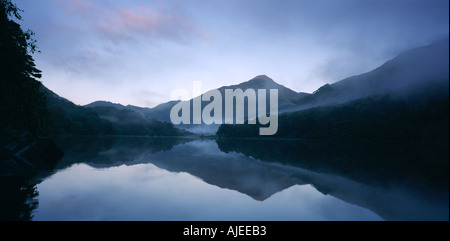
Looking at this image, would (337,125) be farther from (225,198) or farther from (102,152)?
(225,198)

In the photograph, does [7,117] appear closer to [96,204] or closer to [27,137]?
[27,137]

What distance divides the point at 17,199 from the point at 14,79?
11.8m

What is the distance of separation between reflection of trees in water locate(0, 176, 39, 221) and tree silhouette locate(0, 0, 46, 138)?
19.0ft

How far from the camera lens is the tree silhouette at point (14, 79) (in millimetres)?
13578

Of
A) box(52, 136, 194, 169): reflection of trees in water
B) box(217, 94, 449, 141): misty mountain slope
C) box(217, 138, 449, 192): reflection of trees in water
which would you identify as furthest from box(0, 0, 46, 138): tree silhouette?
box(217, 94, 449, 141): misty mountain slope

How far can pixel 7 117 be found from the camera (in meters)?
13.7

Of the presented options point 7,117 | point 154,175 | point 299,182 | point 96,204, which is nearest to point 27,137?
point 7,117

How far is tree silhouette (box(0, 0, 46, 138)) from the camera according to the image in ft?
44.5

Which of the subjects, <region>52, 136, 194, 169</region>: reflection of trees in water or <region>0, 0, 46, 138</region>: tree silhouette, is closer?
<region>0, 0, 46, 138</region>: tree silhouette

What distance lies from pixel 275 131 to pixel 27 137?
147290mm

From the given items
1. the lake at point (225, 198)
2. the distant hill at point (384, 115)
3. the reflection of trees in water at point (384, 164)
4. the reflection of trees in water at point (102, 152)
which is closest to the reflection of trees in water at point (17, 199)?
the lake at point (225, 198)

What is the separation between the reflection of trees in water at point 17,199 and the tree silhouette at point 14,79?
580 cm

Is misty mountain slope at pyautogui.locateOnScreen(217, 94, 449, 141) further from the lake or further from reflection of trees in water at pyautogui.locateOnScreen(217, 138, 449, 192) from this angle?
the lake

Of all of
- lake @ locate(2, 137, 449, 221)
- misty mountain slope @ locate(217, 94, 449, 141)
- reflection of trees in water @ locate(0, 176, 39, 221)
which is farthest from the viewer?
misty mountain slope @ locate(217, 94, 449, 141)
